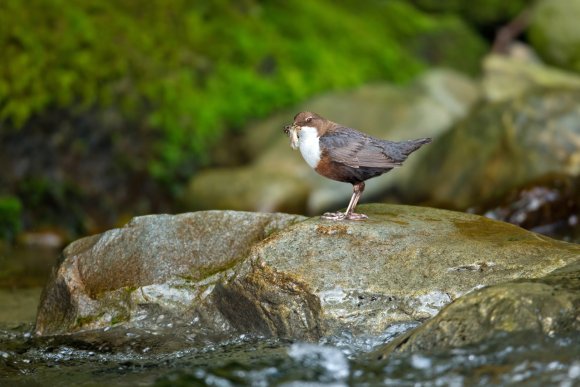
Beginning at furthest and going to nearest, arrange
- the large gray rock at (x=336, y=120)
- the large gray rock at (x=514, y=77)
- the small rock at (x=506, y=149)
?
the large gray rock at (x=514, y=77) < the large gray rock at (x=336, y=120) < the small rock at (x=506, y=149)

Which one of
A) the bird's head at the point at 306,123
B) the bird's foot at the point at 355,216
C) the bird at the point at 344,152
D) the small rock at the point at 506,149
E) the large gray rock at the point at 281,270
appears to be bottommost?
the large gray rock at the point at 281,270

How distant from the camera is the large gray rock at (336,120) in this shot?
9.20m

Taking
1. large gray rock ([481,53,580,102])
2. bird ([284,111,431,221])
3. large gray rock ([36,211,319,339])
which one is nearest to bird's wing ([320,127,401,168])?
bird ([284,111,431,221])

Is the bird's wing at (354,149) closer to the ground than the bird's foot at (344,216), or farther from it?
farther from it

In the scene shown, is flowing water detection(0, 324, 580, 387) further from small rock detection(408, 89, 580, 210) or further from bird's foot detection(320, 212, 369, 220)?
A: small rock detection(408, 89, 580, 210)

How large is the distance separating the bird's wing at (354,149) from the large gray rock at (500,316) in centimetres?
125

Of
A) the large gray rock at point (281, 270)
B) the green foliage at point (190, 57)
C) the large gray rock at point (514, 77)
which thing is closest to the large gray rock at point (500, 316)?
the large gray rock at point (281, 270)

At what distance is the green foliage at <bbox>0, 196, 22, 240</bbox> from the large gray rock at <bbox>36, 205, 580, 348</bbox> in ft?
11.3

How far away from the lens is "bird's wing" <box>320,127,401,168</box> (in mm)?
4691

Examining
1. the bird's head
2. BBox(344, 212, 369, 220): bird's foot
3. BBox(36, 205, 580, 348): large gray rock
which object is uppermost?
the bird's head

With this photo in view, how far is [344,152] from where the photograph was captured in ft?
15.4

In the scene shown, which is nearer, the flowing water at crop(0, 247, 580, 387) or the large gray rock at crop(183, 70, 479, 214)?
the flowing water at crop(0, 247, 580, 387)

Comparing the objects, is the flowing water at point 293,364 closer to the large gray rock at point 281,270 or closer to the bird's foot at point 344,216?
the large gray rock at point 281,270

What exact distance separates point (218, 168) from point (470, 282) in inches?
248
